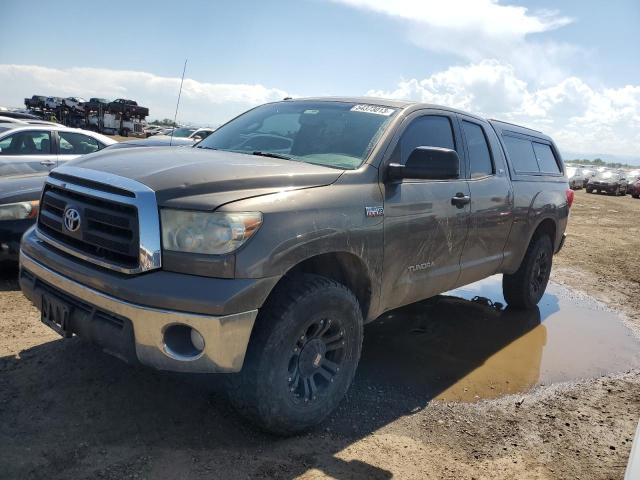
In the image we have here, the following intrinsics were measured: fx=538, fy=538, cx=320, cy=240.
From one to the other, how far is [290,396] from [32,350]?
6.94 ft

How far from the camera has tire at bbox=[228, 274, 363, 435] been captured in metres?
2.74

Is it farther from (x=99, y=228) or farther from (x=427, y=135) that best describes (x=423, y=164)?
(x=99, y=228)

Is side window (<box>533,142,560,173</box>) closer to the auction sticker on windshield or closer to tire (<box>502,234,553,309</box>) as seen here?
tire (<box>502,234,553,309</box>)

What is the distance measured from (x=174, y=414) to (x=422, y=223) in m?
2.01

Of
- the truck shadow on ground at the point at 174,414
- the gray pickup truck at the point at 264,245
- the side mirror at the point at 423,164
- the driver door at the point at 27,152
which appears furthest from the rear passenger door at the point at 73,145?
the side mirror at the point at 423,164

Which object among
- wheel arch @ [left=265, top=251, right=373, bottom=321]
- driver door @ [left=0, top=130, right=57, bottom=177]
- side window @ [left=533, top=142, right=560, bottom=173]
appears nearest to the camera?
wheel arch @ [left=265, top=251, right=373, bottom=321]

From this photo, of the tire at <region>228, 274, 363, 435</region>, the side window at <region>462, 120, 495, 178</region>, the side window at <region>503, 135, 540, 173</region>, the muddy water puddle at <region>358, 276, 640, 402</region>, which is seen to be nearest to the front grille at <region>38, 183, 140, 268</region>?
the tire at <region>228, 274, 363, 435</region>

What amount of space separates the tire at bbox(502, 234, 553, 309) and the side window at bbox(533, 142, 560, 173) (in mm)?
785

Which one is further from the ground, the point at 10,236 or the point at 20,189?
the point at 20,189

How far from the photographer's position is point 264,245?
264 cm

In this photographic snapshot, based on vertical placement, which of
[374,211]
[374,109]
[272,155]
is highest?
[374,109]

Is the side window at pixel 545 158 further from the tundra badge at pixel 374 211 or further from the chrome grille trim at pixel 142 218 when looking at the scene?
the chrome grille trim at pixel 142 218

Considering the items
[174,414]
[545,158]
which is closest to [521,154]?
[545,158]

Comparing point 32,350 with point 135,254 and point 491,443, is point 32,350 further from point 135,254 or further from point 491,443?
point 491,443
